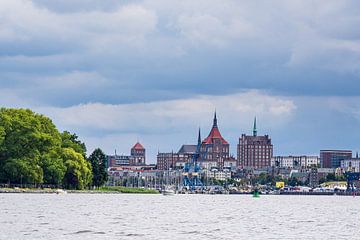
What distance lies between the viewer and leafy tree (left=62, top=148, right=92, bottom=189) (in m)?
166

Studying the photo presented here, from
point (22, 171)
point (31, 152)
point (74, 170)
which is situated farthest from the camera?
point (74, 170)

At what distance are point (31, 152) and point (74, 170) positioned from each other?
53.9 feet

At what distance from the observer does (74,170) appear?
167 meters

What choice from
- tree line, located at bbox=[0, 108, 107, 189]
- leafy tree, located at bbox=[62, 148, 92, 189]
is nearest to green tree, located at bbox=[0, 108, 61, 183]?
tree line, located at bbox=[0, 108, 107, 189]

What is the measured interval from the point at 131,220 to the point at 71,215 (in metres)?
5.77

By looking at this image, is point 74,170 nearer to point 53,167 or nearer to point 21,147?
→ point 53,167

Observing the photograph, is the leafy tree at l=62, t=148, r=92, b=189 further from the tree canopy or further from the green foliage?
the green foliage

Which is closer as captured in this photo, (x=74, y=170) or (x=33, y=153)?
(x=33, y=153)

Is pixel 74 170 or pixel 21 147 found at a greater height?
pixel 21 147

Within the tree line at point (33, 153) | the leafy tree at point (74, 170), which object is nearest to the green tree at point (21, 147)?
the tree line at point (33, 153)

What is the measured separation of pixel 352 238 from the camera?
63688 mm

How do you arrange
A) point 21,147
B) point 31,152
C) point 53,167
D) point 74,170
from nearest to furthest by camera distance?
point 21,147 → point 31,152 → point 53,167 → point 74,170

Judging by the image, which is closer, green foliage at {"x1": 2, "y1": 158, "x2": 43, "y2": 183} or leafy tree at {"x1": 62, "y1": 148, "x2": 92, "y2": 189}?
green foliage at {"x1": 2, "y1": 158, "x2": 43, "y2": 183}

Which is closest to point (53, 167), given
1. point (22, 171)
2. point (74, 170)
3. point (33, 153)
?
point (33, 153)
